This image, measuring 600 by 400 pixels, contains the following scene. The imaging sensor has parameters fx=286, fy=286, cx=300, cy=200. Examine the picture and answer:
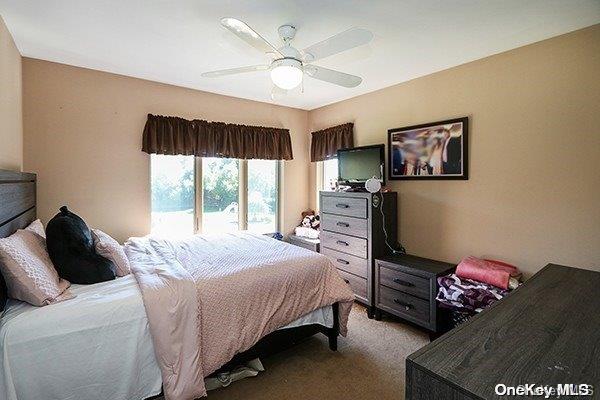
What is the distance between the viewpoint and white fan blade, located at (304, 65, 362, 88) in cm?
207

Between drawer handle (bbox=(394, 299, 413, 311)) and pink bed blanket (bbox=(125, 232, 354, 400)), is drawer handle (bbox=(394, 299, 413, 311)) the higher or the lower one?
the lower one

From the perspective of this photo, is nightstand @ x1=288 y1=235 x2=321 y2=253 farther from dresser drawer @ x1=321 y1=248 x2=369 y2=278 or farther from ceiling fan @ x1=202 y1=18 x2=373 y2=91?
ceiling fan @ x1=202 y1=18 x2=373 y2=91

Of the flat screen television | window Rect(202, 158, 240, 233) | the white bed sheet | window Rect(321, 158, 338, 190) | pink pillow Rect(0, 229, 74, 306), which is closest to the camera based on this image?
the white bed sheet

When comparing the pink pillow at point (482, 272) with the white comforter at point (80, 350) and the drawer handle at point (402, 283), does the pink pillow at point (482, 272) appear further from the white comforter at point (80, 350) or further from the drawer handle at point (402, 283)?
the white comforter at point (80, 350)

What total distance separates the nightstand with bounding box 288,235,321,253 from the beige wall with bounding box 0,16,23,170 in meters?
3.09

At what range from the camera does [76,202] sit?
9.70 ft

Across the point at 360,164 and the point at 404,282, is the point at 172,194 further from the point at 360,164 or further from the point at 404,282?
the point at 404,282

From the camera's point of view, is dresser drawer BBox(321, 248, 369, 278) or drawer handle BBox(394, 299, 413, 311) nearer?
drawer handle BBox(394, 299, 413, 311)

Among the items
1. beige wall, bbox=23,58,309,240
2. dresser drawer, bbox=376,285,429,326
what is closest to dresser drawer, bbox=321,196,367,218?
dresser drawer, bbox=376,285,429,326

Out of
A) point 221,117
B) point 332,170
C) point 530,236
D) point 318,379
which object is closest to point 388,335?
point 318,379

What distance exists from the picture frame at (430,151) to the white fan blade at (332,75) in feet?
4.10

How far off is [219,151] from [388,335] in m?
2.88

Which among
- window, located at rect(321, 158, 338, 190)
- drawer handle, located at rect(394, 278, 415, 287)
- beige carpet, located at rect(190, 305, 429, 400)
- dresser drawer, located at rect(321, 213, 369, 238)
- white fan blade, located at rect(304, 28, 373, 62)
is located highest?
white fan blade, located at rect(304, 28, 373, 62)

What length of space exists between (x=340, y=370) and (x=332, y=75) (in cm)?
222
